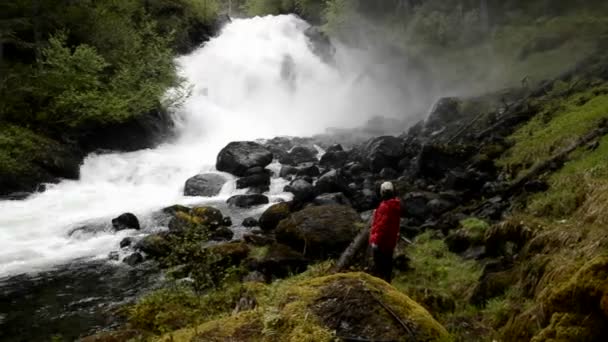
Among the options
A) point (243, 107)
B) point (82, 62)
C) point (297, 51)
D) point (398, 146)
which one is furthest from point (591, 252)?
point (297, 51)

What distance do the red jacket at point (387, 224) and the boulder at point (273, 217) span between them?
8.99 meters

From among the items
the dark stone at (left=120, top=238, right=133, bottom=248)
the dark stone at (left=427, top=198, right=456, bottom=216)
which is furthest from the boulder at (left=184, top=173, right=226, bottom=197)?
the dark stone at (left=427, top=198, right=456, bottom=216)

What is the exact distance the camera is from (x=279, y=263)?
13.2 m

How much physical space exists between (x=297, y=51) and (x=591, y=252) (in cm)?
4501

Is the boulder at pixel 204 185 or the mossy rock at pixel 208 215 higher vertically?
the boulder at pixel 204 185

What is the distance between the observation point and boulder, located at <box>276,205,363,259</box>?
45.0 feet

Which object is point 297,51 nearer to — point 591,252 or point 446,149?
point 446,149

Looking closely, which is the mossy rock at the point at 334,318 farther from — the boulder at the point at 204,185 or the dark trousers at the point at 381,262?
the boulder at the point at 204,185

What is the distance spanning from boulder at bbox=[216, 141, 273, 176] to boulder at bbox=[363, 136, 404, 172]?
205 inches

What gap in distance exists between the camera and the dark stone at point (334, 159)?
26500mm

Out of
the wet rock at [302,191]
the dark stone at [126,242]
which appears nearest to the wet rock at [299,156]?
the wet rock at [302,191]

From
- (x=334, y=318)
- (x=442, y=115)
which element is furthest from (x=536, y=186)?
(x=442, y=115)

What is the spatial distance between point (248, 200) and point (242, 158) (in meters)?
4.98

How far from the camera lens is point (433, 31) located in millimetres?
40969
